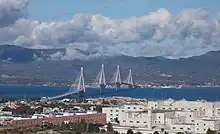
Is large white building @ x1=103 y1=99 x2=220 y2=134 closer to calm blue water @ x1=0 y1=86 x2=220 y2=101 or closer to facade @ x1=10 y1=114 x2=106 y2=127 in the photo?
facade @ x1=10 y1=114 x2=106 y2=127

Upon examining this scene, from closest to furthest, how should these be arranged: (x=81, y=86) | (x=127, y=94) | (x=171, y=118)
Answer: (x=171, y=118), (x=81, y=86), (x=127, y=94)

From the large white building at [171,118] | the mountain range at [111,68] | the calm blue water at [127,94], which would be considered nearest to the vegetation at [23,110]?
the large white building at [171,118]

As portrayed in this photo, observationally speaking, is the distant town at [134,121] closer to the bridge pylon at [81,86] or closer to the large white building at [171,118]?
the large white building at [171,118]

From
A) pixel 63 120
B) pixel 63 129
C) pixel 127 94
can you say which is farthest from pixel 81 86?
pixel 63 129

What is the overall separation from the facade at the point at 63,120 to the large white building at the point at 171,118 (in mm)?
390

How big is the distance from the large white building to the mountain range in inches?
1954

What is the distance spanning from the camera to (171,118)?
61.5ft

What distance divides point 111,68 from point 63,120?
69221 millimetres

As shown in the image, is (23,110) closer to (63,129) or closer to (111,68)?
(63,129)

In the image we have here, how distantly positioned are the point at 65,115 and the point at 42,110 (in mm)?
3825

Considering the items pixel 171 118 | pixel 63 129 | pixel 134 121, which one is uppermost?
pixel 171 118

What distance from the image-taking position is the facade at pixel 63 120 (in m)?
19.1

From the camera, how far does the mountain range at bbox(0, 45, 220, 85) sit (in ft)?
259

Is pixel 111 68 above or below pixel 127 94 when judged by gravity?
above
